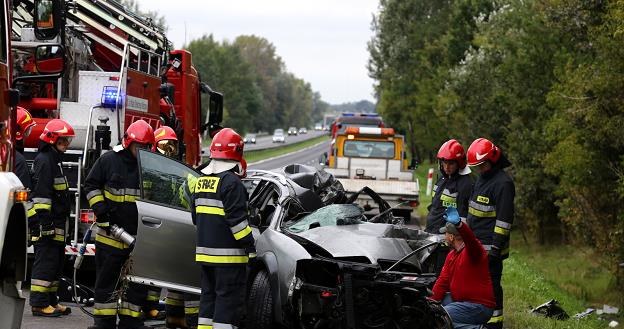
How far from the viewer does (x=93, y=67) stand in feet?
42.4

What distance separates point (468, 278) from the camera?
7.71 m

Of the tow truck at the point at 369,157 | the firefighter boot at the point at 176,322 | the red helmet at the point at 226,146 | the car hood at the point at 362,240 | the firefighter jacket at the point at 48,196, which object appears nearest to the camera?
the red helmet at the point at 226,146

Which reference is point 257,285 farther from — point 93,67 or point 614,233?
point 614,233

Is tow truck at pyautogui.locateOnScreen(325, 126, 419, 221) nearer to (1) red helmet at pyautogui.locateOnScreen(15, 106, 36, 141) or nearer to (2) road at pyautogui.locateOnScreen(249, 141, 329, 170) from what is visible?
(1) red helmet at pyautogui.locateOnScreen(15, 106, 36, 141)

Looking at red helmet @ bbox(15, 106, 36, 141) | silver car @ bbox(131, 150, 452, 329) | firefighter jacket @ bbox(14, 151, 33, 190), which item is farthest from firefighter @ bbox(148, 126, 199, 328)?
red helmet @ bbox(15, 106, 36, 141)

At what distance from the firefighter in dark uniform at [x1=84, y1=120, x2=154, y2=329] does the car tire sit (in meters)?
1.03

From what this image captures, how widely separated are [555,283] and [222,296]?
13.1m

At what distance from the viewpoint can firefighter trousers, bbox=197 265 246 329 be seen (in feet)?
25.2

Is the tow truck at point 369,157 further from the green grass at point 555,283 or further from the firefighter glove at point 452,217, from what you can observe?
the firefighter glove at point 452,217

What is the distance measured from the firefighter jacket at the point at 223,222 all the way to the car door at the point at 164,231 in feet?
2.68

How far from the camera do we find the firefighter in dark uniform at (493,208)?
845 centimetres

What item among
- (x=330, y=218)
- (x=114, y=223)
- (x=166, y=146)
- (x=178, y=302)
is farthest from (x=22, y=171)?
(x=330, y=218)

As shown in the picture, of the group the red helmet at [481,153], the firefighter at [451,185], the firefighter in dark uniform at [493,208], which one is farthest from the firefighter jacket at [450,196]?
the red helmet at [481,153]

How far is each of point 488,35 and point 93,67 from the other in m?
20.2
